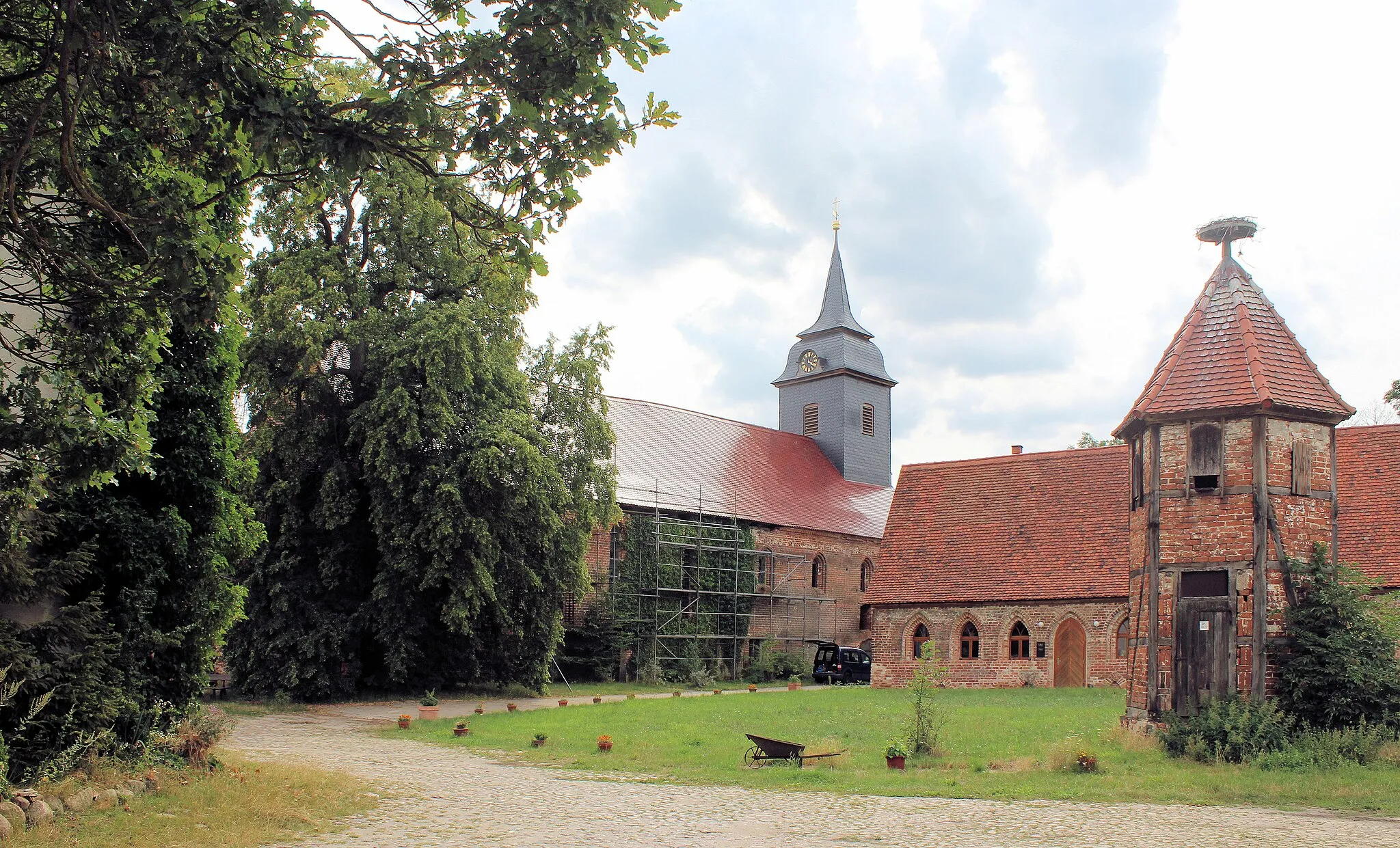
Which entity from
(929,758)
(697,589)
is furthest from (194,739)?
(697,589)

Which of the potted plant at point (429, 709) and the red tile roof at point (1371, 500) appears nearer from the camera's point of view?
the potted plant at point (429, 709)

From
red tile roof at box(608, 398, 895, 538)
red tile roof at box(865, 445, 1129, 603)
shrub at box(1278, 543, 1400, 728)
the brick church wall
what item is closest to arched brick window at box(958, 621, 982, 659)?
the brick church wall

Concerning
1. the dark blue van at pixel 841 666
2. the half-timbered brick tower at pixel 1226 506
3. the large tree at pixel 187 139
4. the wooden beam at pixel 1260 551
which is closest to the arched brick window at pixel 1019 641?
the dark blue van at pixel 841 666

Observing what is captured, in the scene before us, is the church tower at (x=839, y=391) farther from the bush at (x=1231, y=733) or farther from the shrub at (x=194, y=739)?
the shrub at (x=194, y=739)

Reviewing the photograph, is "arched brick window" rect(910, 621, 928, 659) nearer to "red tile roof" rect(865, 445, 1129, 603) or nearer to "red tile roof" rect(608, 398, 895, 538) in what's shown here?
"red tile roof" rect(865, 445, 1129, 603)

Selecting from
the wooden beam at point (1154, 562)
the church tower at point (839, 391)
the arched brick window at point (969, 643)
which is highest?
the church tower at point (839, 391)

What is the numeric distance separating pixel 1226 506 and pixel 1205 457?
879 millimetres

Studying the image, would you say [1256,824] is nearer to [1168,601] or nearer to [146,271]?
[1168,601]

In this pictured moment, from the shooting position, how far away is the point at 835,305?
52.7 meters

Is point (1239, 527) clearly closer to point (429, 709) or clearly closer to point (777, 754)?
point (777, 754)

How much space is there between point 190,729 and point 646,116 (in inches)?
376

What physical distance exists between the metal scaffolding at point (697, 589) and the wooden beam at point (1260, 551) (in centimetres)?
2222

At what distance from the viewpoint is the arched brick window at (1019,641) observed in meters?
31.2

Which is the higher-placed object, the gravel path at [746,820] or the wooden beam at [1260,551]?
the wooden beam at [1260,551]
